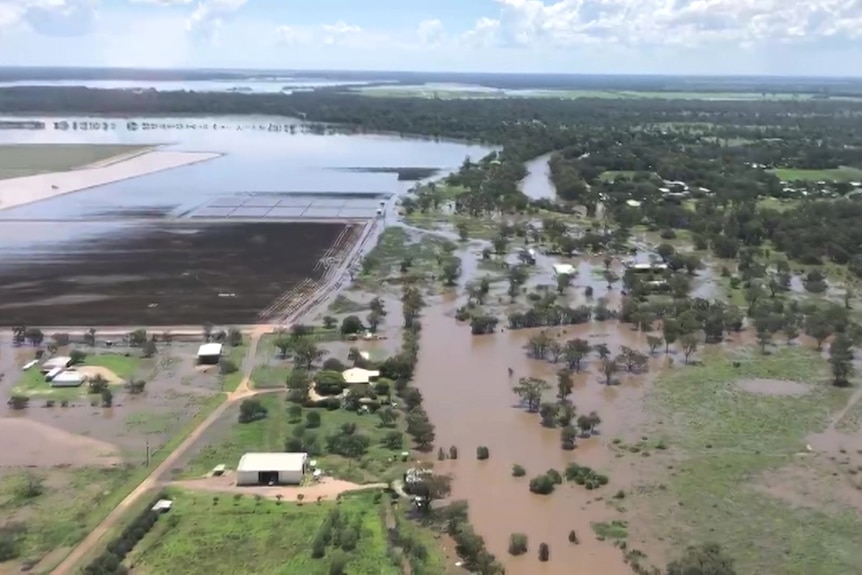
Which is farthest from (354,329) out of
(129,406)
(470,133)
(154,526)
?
(470,133)

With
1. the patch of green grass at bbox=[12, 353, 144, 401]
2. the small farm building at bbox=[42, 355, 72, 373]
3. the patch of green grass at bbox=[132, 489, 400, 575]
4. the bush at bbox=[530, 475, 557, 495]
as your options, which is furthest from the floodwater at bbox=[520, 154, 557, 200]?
the patch of green grass at bbox=[132, 489, 400, 575]

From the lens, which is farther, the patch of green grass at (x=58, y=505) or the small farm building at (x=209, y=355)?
the small farm building at (x=209, y=355)

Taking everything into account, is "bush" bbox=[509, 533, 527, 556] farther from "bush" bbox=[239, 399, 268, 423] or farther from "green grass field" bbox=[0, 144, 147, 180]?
"green grass field" bbox=[0, 144, 147, 180]

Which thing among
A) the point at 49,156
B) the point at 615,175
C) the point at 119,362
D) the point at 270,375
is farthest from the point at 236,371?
the point at 49,156

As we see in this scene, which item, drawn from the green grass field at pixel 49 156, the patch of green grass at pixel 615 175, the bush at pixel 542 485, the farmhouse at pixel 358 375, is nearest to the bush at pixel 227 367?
the farmhouse at pixel 358 375

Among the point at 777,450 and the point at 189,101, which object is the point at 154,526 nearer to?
the point at 777,450

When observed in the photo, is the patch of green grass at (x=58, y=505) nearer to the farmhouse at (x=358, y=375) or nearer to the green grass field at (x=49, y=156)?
the farmhouse at (x=358, y=375)

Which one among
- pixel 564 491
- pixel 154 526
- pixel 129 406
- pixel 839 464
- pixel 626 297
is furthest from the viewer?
pixel 626 297
